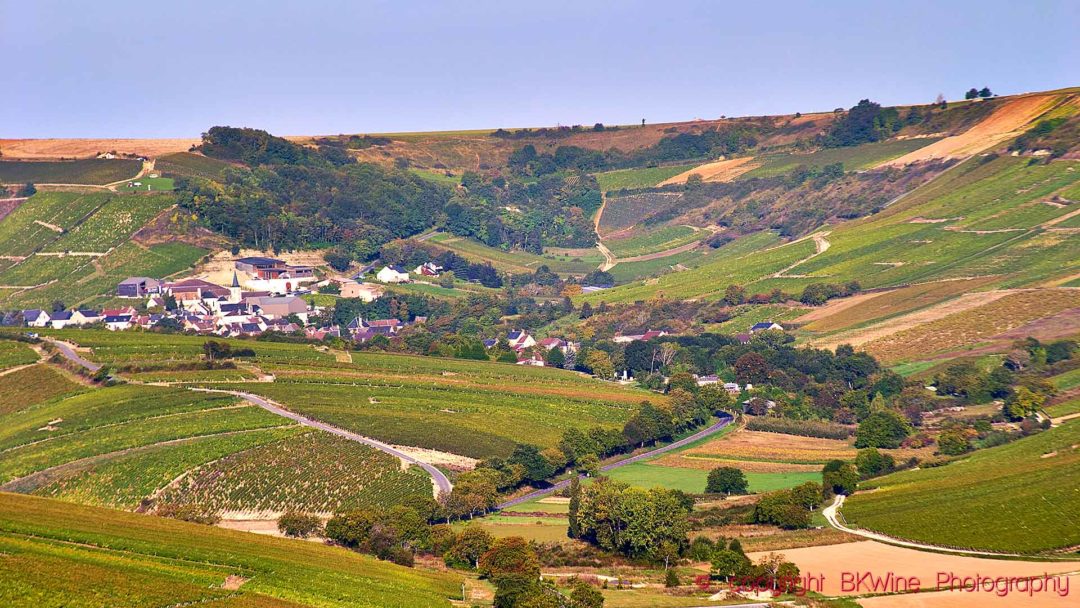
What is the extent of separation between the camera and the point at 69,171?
182 metres

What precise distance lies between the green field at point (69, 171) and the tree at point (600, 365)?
91.3m

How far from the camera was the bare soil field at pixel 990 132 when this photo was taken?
180 meters

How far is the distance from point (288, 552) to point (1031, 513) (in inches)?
1503

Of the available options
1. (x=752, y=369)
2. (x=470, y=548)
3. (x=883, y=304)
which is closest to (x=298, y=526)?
(x=470, y=548)

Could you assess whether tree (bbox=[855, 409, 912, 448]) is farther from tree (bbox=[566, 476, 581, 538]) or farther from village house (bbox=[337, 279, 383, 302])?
village house (bbox=[337, 279, 383, 302])

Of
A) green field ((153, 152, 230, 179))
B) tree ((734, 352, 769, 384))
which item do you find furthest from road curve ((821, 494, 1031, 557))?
green field ((153, 152, 230, 179))

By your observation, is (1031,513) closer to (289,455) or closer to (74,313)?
(289,455)

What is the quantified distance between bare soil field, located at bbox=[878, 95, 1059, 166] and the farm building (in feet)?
388

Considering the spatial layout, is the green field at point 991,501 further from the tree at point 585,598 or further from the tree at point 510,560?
the tree at point 585,598

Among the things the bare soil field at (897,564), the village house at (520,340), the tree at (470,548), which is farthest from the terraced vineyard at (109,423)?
the village house at (520,340)

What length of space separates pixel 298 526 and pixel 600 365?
2350 inches

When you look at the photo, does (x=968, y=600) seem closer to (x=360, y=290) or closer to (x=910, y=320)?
(x=910, y=320)

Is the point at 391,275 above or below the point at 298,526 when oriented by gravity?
above

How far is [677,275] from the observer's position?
169250 mm
